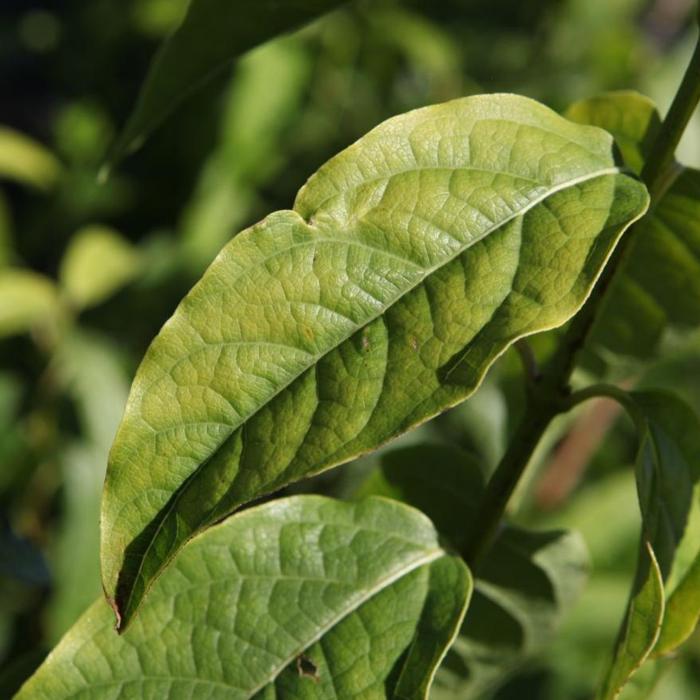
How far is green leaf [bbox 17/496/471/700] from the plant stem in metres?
0.05

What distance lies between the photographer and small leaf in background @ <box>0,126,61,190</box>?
224 centimetres

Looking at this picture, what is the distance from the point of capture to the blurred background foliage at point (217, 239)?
146 cm

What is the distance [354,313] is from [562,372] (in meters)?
0.19

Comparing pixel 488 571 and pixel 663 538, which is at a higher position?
pixel 663 538

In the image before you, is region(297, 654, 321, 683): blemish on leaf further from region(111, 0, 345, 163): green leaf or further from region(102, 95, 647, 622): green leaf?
region(111, 0, 345, 163): green leaf

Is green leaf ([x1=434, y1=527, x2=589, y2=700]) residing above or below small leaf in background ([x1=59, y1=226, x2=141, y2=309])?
above

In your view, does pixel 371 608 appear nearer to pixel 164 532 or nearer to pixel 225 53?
pixel 164 532

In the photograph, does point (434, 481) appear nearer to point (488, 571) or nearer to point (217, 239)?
point (488, 571)

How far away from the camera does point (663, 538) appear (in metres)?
0.70

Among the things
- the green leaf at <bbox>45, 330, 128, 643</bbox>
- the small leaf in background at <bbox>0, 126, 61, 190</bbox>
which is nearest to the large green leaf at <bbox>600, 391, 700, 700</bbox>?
the green leaf at <bbox>45, 330, 128, 643</bbox>

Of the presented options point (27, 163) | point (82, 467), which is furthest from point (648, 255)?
point (27, 163)

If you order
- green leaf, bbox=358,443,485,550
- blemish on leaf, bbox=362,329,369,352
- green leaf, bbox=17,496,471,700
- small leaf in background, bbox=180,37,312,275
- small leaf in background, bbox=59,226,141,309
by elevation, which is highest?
blemish on leaf, bbox=362,329,369,352

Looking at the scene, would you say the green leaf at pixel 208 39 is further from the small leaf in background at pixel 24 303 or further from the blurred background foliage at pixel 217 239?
the small leaf in background at pixel 24 303

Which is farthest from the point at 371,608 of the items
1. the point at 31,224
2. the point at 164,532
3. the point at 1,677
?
the point at 31,224
